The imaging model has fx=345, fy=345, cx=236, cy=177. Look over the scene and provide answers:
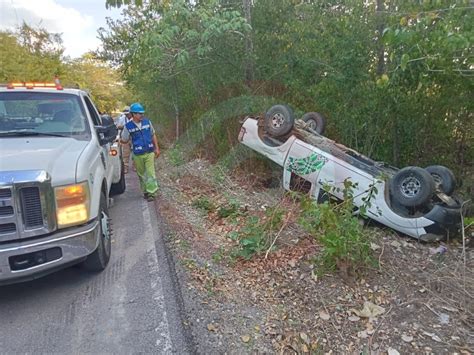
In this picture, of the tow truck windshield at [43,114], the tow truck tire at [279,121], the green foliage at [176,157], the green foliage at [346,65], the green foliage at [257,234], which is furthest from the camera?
the green foliage at [176,157]

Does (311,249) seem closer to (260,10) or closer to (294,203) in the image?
(294,203)

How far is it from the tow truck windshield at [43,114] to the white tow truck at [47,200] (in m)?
0.01

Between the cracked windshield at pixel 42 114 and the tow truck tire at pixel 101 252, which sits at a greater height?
the cracked windshield at pixel 42 114

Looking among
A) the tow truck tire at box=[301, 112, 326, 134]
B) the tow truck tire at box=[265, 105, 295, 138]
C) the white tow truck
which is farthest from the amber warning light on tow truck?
the tow truck tire at box=[301, 112, 326, 134]

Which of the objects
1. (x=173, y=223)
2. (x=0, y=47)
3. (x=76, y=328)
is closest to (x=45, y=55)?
(x=0, y=47)

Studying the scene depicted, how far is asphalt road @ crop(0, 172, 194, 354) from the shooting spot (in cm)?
264

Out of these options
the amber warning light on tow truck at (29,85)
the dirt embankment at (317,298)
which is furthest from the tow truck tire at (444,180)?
the amber warning light on tow truck at (29,85)

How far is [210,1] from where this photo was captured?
21.2 feet

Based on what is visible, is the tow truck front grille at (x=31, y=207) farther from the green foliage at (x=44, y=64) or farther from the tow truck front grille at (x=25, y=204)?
the green foliage at (x=44, y=64)

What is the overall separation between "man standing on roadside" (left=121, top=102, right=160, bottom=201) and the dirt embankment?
1712mm

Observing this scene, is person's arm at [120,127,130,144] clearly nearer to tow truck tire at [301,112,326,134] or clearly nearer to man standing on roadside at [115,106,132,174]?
man standing on roadside at [115,106,132,174]

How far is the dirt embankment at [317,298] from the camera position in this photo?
8.67ft

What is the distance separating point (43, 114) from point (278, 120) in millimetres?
3481

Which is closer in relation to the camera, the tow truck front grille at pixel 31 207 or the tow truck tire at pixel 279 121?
the tow truck front grille at pixel 31 207
